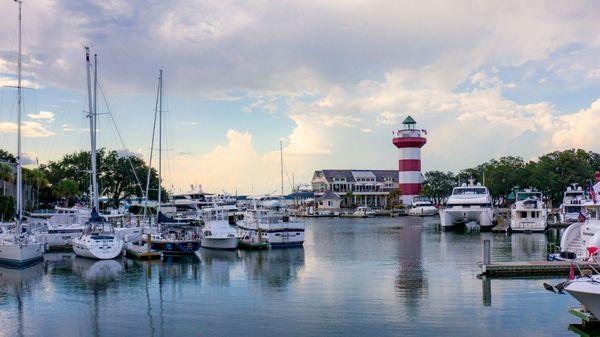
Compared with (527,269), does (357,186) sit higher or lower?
higher

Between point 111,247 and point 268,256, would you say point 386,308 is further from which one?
point 111,247

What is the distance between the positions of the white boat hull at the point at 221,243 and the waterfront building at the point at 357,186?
10882 cm

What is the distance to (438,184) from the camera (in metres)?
141

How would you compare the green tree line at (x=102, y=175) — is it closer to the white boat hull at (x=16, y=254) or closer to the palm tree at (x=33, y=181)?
the palm tree at (x=33, y=181)

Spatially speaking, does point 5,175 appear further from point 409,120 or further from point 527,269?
point 409,120

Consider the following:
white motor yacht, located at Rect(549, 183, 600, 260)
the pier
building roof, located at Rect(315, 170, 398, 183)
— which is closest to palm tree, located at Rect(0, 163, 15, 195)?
the pier

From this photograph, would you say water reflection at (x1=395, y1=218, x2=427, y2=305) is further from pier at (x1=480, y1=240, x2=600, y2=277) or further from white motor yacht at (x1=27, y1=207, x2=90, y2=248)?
white motor yacht at (x1=27, y1=207, x2=90, y2=248)

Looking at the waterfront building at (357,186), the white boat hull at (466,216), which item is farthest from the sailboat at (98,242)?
the waterfront building at (357,186)

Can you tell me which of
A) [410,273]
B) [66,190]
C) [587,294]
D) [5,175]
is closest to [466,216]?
[410,273]

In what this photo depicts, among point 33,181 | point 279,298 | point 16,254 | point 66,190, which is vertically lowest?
point 279,298

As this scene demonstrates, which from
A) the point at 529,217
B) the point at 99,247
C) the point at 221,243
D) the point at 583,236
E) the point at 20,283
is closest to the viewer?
the point at 20,283

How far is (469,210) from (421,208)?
48711mm

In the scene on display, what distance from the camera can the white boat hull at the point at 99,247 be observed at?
45.3m

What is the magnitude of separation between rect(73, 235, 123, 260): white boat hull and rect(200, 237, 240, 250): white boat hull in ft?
27.5
